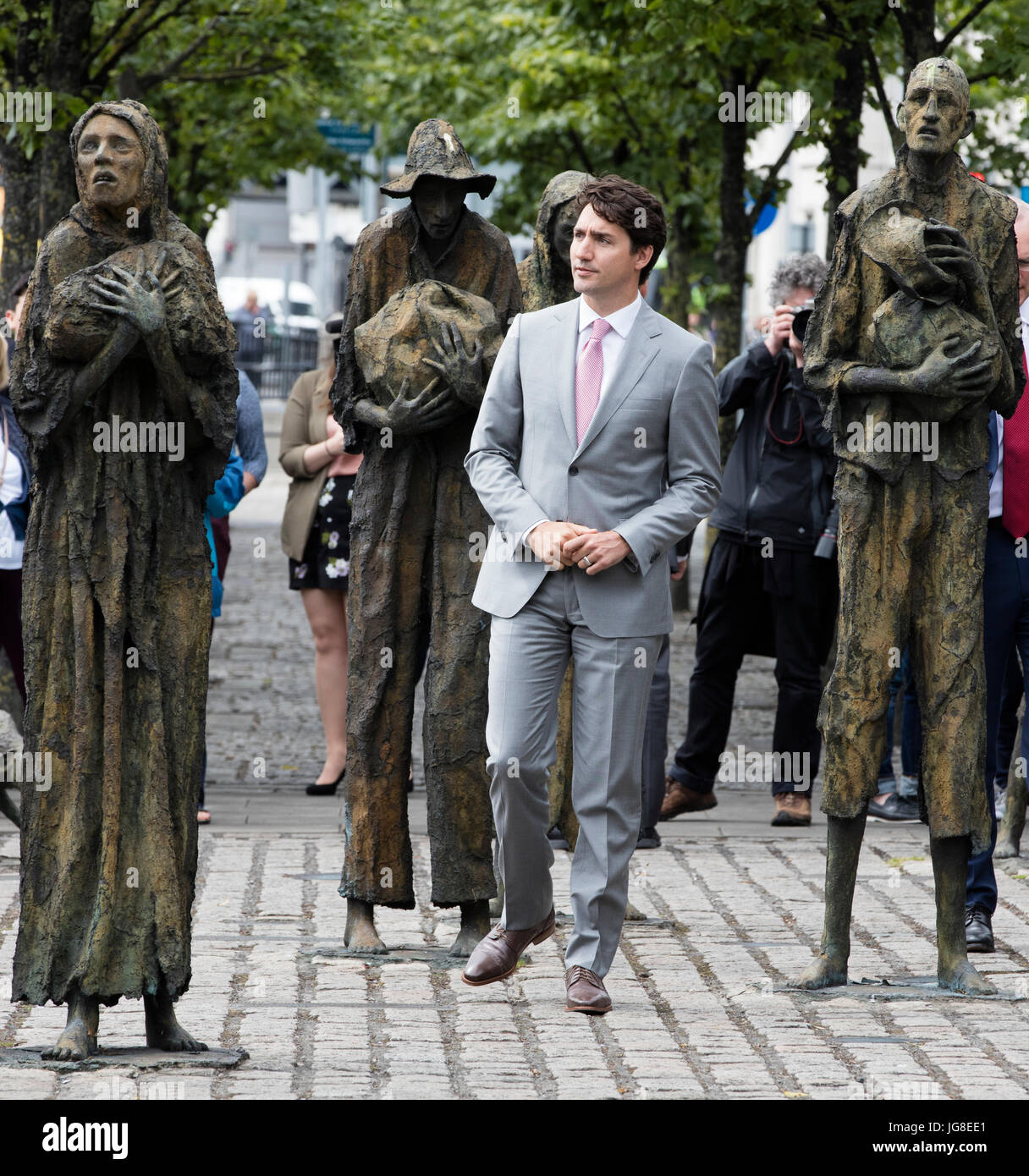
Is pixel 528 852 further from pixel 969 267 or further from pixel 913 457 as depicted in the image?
pixel 969 267

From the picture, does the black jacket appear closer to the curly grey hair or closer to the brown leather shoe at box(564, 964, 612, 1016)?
the curly grey hair

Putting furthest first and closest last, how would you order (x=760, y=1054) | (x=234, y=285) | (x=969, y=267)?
(x=234, y=285) → (x=969, y=267) → (x=760, y=1054)

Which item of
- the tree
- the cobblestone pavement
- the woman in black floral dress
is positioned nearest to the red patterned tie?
the cobblestone pavement

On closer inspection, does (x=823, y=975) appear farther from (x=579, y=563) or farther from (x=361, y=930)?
(x=579, y=563)

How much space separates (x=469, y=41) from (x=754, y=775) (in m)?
12.4

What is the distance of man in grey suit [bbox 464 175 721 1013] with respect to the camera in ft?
18.5

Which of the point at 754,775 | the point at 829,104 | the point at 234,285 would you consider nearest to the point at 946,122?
the point at 754,775

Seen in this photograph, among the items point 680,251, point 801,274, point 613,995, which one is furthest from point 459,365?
point 680,251

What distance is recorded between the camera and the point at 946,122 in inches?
240

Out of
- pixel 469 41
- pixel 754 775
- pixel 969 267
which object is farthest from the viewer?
pixel 469 41

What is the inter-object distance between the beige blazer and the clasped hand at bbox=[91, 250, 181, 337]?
4889 millimetres

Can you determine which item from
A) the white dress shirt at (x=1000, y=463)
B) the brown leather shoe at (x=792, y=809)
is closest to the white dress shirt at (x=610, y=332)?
the white dress shirt at (x=1000, y=463)

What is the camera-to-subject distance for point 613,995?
6156 mm

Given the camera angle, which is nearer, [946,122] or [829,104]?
[946,122]
